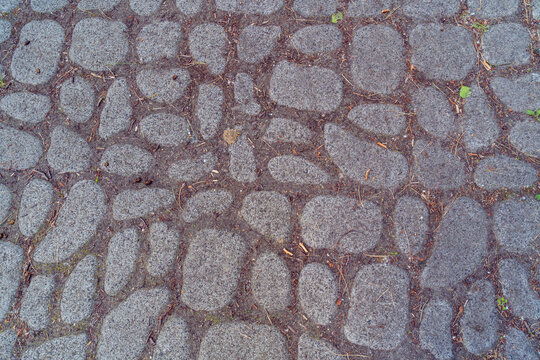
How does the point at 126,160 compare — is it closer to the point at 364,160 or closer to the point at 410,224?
the point at 364,160

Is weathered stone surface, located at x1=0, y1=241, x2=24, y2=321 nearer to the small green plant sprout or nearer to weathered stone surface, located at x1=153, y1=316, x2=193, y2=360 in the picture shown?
weathered stone surface, located at x1=153, y1=316, x2=193, y2=360

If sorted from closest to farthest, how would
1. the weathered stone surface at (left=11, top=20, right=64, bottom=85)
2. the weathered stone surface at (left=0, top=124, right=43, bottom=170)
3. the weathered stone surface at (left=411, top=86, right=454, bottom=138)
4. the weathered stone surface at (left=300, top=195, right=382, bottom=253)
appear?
the weathered stone surface at (left=300, top=195, right=382, bottom=253) → the weathered stone surface at (left=411, top=86, right=454, bottom=138) → the weathered stone surface at (left=0, top=124, right=43, bottom=170) → the weathered stone surface at (left=11, top=20, right=64, bottom=85)

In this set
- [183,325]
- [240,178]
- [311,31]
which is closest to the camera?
[183,325]

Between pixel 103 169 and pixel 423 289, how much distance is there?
2319mm

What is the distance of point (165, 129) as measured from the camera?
93.7 inches

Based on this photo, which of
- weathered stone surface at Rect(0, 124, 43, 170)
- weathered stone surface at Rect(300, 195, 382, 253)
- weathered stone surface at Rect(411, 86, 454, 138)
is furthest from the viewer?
weathered stone surface at Rect(0, 124, 43, 170)

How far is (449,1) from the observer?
8.13ft

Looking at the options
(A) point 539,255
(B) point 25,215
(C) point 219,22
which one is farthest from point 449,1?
(B) point 25,215

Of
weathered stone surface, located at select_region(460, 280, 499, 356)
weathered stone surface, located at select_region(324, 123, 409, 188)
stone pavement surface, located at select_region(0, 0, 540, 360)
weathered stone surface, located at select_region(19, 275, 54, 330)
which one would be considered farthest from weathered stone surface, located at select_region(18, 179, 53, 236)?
weathered stone surface, located at select_region(460, 280, 499, 356)

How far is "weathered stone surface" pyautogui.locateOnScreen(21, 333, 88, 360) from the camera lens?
2176mm

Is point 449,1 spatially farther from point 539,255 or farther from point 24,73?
point 24,73

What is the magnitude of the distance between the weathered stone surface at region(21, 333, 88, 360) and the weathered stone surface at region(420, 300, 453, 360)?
2.19m

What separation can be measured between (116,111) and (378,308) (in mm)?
2256

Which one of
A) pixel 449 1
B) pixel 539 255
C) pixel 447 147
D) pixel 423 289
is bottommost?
pixel 423 289
